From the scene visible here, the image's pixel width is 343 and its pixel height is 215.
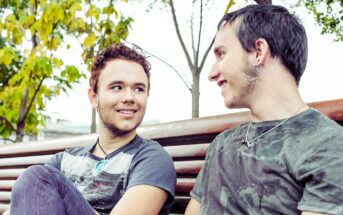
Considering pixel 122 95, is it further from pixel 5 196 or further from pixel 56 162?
pixel 5 196

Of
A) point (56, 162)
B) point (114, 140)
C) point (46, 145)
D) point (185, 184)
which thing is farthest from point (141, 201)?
point (46, 145)

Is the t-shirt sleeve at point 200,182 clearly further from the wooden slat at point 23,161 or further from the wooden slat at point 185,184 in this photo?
the wooden slat at point 23,161

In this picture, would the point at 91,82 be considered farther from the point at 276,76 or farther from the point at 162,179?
the point at 276,76

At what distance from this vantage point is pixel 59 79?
19.5 ft

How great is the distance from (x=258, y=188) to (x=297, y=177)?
0.16 m

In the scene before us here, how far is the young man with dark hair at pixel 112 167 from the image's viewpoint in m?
2.15

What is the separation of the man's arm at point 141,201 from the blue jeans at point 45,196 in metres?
0.13

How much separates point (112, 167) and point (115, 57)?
23.6 inches

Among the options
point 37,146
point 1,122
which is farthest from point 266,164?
point 1,122

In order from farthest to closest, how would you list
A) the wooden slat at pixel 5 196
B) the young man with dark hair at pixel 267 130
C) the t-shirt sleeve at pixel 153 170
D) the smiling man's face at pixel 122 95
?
the wooden slat at pixel 5 196 < the smiling man's face at pixel 122 95 < the t-shirt sleeve at pixel 153 170 < the young man with dark hair at pixel 267 130

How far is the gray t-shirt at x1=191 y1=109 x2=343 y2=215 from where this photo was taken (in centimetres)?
154

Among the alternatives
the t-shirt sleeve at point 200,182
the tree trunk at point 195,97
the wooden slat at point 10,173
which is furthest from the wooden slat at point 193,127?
the tree trunk at point 195,97

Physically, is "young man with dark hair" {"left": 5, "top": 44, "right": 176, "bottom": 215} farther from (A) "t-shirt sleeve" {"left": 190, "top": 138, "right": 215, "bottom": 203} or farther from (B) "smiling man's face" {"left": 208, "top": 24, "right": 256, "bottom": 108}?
(B) "smiling man's face" {"left": 208, "top": 24, "right": 256, "bottom": 108}

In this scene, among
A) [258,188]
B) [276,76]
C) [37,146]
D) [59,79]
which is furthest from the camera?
[59,79]
